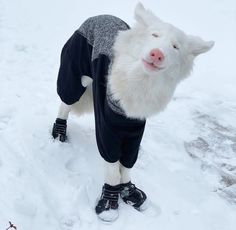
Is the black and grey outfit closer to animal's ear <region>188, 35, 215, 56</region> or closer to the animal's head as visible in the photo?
A: the animal's head

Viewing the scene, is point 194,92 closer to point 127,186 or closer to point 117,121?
point 127,186

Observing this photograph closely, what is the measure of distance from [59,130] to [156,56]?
1.50 m

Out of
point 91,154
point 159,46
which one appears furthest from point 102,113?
point 91,154

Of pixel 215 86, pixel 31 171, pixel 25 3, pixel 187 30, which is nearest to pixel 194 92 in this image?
pixel 215 86

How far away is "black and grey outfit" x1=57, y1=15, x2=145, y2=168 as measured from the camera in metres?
2.85

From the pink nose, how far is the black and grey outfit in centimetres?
45

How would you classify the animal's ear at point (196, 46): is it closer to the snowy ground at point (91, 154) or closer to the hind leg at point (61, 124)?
the snowy ground at point (91, 154)

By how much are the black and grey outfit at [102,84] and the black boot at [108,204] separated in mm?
212

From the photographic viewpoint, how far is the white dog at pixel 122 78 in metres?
2.53

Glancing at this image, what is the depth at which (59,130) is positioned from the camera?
11.9ft

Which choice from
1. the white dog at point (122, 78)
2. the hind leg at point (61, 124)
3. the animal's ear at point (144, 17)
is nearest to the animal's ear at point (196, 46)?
the white dog at point (122, 78)

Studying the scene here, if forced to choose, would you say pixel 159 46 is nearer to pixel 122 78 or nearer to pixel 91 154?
pixel 122 78

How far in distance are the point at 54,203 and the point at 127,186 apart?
0.58 m

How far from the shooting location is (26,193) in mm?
2904
